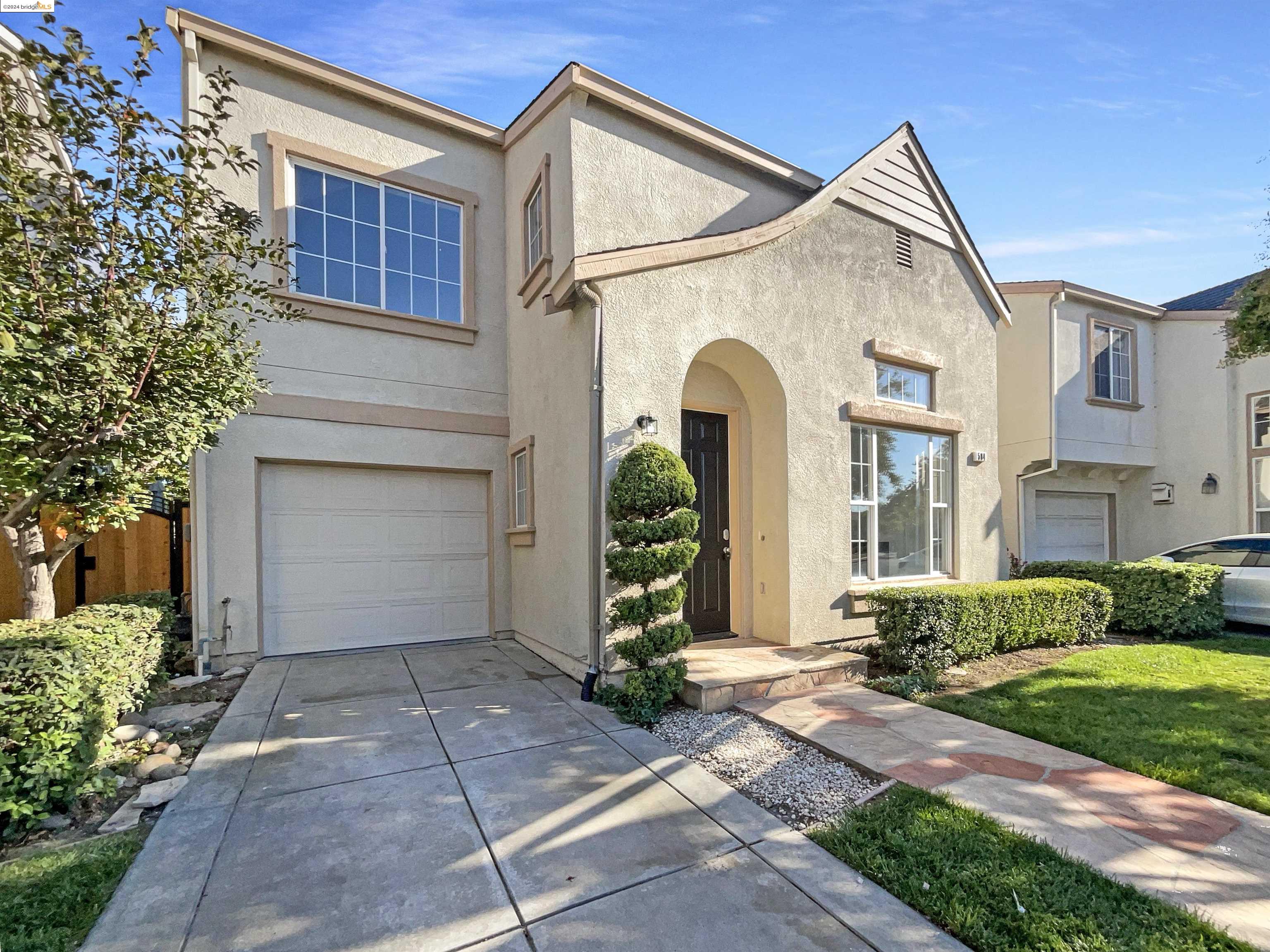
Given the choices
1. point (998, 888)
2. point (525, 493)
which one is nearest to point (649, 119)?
point (525, 493)

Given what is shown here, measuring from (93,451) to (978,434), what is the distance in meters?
9.97

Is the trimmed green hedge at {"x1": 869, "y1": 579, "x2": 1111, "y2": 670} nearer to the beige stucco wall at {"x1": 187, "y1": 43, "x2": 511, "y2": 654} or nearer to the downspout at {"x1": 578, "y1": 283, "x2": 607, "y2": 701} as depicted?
the downspout at {"x1": 578, "y1": 283, "x2": 607, "y2": 701}

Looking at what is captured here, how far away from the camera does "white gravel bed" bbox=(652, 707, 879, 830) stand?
3541 millimetres

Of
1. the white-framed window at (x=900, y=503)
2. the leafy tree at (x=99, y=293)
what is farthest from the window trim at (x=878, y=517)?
the leafy tree at (x=99, y=293)

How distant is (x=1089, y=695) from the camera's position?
17.9 feet

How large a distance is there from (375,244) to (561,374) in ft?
11.3

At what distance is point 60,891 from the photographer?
2.65 metres

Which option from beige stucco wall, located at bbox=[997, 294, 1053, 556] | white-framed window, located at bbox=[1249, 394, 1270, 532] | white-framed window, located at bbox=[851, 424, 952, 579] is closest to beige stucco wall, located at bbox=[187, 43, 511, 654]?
white-framed window, located at bbox=[851, 424, 952, 579]

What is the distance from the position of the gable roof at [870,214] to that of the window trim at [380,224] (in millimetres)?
2375

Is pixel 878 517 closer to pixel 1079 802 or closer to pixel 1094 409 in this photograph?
pixel 1079 802

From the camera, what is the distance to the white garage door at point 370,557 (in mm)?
6910

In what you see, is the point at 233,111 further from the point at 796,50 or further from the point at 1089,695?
the point at 1089,695

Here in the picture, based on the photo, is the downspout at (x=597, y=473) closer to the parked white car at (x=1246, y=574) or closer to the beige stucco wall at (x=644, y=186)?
the beige stucco wall at (x=644, y=186)

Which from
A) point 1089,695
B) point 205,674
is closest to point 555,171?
point 205,674
